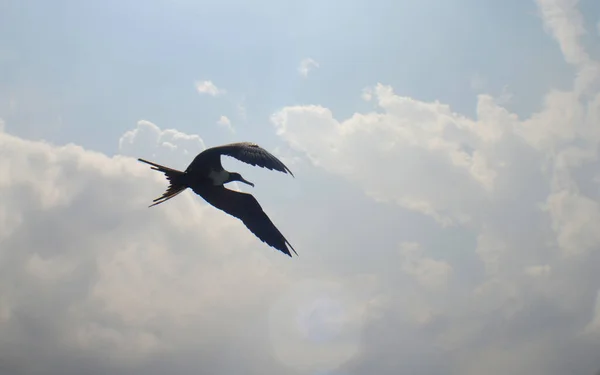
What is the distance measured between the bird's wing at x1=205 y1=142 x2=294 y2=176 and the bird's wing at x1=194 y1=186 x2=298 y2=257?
2.31 m

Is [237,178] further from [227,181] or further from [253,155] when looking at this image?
[253,155]

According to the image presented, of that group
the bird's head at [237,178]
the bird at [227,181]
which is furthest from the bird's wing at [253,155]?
the bird's head at [237,178]

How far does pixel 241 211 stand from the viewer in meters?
12.7

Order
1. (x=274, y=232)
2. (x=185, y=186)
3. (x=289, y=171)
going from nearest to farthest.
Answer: (x=289, y=171) → (x=185, y=186) → (x=274, y=232)

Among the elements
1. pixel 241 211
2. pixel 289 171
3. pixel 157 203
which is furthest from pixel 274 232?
pixel 289 171

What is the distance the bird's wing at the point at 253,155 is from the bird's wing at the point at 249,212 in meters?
2.31

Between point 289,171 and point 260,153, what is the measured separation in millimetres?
1058

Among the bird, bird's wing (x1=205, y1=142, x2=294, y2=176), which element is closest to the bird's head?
the bird

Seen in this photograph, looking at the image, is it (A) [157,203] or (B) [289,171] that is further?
(A) [157,203]

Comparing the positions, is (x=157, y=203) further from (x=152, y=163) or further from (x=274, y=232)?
(x=274, y=232)

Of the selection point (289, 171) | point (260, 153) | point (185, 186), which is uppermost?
point (185, 186)

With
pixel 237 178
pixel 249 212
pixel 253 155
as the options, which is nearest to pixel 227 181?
pixel 237 178

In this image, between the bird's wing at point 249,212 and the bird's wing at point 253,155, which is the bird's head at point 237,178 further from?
the bird's wing at point 253,155

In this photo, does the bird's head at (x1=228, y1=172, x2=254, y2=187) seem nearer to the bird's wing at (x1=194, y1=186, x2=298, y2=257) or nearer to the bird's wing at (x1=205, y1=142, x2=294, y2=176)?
the bird's wing at (x1=194, y1=186, x2=298, y2=257)
